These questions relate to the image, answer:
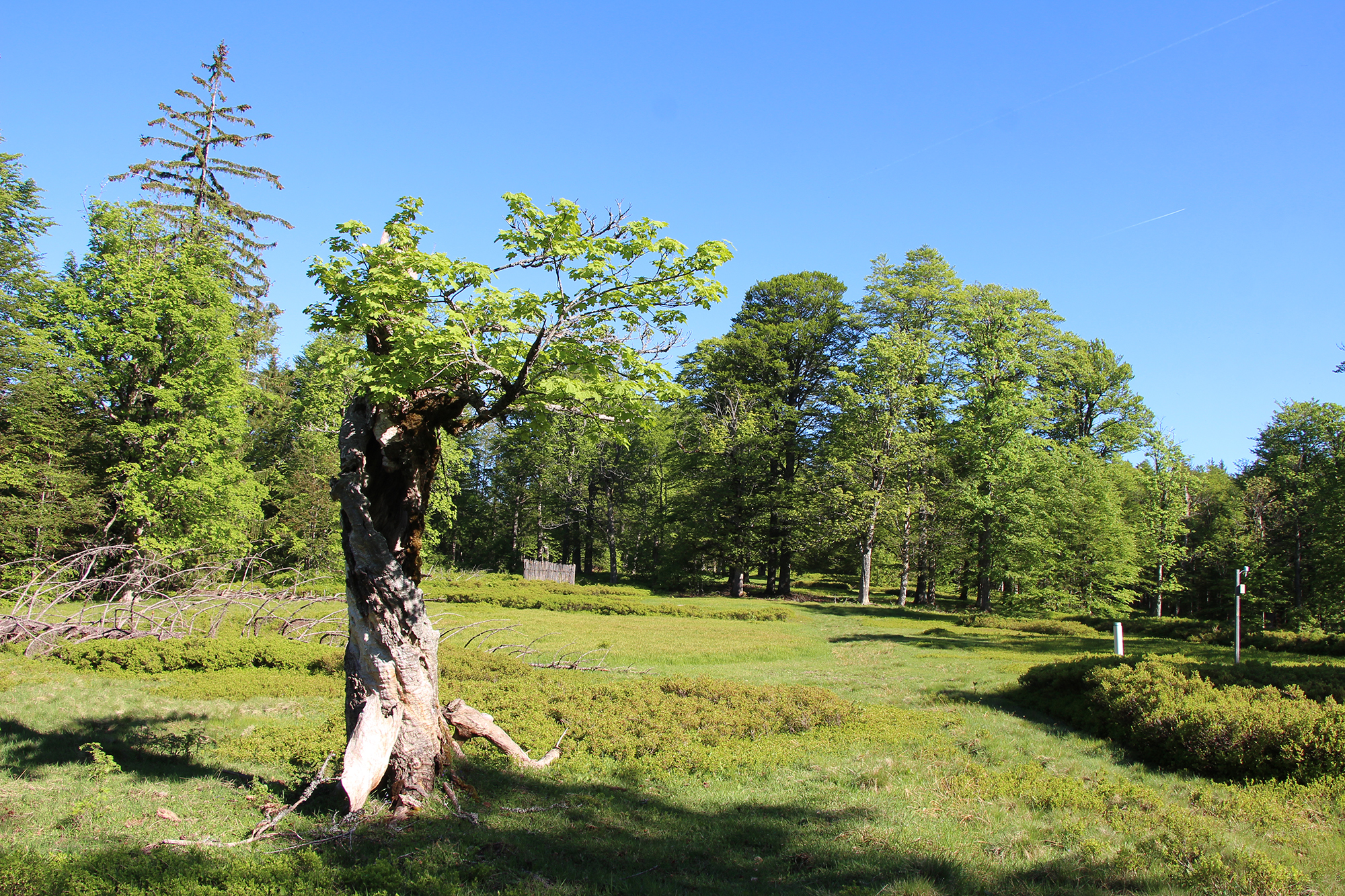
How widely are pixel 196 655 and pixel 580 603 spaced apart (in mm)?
18473

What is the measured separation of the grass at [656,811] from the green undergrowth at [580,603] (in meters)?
17.0

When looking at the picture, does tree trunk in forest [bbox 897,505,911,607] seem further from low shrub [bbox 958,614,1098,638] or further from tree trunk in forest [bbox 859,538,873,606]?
low shrub [bbox 958,614,1098,638]

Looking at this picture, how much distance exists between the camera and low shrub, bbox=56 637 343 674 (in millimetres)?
13055

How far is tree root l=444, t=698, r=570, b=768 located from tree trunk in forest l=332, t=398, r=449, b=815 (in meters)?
0.74

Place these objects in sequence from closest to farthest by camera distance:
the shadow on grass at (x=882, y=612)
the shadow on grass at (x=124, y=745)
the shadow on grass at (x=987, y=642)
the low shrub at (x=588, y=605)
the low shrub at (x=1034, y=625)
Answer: the shadow on grass at (x=124, y=745)
the shadow on grass at (x=987, y=642)
the low shrub at (x=1034, y=625)
the low shrub at (x=588, y=605)
the shadow on grass at (x=882, y=612)

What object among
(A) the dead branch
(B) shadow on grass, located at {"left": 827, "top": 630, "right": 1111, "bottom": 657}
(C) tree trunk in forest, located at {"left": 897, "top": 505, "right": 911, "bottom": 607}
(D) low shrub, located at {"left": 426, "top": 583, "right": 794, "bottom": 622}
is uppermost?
(C) tree trunk in forest, located at {"left": 897, "top": 505, "right": 911, "bottom": 607}

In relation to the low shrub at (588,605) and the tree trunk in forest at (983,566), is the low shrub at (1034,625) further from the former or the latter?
the low shrub at (588,605)

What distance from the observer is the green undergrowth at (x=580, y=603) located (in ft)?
96.9

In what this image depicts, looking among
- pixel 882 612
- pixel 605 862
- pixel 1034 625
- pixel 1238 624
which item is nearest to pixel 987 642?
pixel 1034 625

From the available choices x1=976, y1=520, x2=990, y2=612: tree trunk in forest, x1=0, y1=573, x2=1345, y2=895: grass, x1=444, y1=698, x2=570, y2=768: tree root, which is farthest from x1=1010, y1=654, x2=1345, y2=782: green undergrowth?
x1=976, y1=520, x2=990, y2=612: tree trunk in forest

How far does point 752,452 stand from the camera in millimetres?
40719

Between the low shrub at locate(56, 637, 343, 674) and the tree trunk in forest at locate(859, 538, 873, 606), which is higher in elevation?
the tree trunk in forest at locate(859, 538, 873, 606)

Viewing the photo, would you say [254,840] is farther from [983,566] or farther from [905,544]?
[905,544]

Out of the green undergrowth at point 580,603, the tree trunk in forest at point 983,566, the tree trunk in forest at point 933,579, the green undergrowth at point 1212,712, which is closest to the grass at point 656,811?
the green undergrowth at point 1212,712
